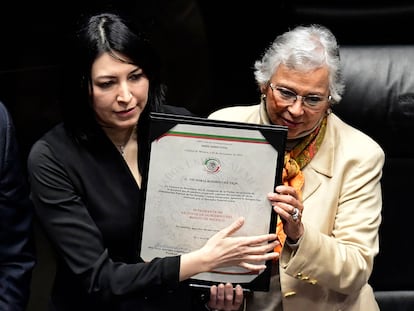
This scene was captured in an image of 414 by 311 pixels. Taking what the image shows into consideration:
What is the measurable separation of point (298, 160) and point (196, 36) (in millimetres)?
1362

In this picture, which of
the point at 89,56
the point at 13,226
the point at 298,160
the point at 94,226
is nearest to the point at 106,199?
the point at 94,226

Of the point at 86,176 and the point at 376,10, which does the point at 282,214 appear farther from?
the point at 376,10

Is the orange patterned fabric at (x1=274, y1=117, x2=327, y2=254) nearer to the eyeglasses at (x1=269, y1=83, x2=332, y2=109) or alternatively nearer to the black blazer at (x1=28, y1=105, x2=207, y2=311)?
the eyeglasses at (x1=269, y1=83, x2=332, y2=109)

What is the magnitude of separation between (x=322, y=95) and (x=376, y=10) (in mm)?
1320

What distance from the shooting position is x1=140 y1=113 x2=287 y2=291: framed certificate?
218 cm

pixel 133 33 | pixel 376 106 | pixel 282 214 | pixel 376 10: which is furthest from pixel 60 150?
pixel 376 10

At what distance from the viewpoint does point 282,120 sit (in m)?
2.44

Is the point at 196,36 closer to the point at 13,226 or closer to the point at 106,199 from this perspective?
the point at 106,199

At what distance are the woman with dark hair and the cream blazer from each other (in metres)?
0.16

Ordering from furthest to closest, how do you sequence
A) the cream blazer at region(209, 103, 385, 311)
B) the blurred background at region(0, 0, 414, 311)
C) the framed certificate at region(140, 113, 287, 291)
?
the blurred background at region(0, 0, 414, 311), the cream blazer at region(209, 103, 385, 311), the framed certificate at region(140, 113, 287, 291)

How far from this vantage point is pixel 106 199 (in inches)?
90.4

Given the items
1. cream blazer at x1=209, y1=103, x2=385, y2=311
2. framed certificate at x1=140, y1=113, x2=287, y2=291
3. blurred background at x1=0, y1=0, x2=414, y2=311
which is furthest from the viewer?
blurred background at x1=0, y1=0, x2=414, y2=311

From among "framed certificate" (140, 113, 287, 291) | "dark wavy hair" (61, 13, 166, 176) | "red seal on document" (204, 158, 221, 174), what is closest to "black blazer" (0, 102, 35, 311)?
"dark wavy hair" (61, 13, 166, 176)

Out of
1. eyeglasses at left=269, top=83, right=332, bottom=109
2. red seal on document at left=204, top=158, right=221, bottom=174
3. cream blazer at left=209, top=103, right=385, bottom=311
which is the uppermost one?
eyeglasses at left=269, top=83, right=332, bottom=109
